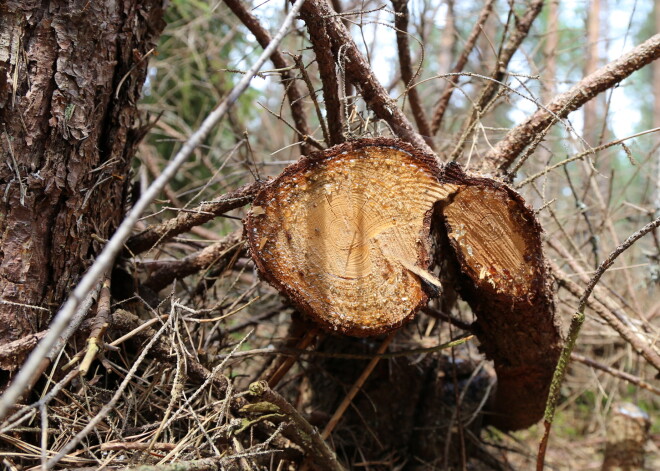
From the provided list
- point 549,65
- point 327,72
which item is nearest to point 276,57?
point 327,72

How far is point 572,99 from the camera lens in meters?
1.84

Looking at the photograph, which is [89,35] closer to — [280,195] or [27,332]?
[280,195]

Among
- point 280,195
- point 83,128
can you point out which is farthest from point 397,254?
point 83,128

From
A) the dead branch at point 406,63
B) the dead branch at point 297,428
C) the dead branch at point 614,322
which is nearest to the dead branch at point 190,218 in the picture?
the dead branch at point 297,428

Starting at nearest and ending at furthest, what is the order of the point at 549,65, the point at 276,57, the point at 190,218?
the point at 190,218
the point at 276,57
the point at 549,65

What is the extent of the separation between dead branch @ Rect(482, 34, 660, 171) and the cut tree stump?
0.44 metres

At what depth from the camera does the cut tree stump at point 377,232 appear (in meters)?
1.51

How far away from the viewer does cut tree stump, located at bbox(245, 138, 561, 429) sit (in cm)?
151

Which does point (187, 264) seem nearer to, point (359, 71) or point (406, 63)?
point (359, 71)

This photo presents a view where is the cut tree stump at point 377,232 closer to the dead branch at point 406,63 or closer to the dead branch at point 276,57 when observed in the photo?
the dead branch at point 276,57

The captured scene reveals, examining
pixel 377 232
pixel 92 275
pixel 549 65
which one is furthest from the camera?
pixel 549 65

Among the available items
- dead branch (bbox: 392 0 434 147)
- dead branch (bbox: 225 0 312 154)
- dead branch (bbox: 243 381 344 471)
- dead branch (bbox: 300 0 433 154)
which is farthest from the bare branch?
dead branch (bbox: 392 0 434 147)

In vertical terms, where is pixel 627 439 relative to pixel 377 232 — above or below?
below

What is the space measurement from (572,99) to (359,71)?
769 mm
